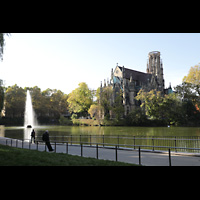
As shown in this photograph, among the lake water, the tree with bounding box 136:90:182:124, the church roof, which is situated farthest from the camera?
the church roof

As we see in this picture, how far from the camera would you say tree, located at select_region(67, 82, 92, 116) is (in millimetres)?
74188

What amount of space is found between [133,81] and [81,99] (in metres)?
24.7

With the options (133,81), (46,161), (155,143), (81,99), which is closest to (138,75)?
(133,81)

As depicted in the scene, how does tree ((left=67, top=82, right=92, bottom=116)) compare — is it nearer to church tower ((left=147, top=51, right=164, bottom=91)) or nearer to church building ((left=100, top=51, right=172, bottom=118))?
church building ((left=100, top=51, right=172, bottom=118))

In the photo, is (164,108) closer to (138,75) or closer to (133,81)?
(133,81)

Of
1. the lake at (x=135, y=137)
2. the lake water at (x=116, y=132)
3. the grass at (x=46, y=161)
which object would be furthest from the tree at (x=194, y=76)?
the grass at (x=46, y=161)

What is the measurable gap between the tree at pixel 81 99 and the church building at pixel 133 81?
8.46m

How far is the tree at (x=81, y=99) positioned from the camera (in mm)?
74188

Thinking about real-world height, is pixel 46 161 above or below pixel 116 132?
above

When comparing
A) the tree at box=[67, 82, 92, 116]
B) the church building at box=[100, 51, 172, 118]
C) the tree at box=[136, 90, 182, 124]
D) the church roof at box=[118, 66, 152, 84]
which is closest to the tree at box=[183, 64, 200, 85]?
the tree at box=[136, 90, 182, 124]

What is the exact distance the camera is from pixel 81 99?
74.8 meters

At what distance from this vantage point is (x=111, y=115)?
64.9m

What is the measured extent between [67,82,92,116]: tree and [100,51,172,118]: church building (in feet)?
27.8
